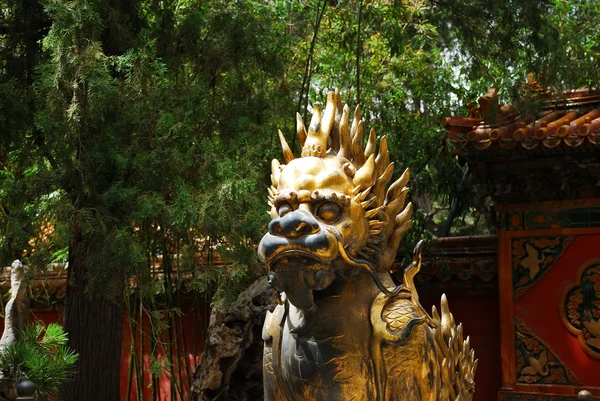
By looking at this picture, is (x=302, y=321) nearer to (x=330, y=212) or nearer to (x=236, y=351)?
(x=330, y=212)

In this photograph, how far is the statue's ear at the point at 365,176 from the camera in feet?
8.79

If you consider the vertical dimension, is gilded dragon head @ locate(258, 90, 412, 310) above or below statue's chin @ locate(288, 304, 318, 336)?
above

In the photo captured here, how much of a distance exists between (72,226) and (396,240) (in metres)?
2.33

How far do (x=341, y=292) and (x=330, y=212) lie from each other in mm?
249

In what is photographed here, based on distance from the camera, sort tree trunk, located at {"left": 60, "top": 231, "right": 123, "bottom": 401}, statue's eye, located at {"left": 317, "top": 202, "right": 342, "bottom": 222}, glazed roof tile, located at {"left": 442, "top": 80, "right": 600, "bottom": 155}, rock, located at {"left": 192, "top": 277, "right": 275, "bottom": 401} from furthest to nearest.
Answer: glazed roof tile, located at {"left": 442, "top": 80, "right": 600, "bottom": 155} → tree trunk, located at {"left": 60, "top": 231, "right": 123, "bottom": 401} → rock, located at {"left": 192, "top": 277, "right": 275, "bottom": 401} → statue's eye, located at {"left": 317, "top": 202, "right": 342, "bottom": 222}

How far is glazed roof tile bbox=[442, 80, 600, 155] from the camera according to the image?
20.1 ft

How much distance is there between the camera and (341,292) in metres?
2.65

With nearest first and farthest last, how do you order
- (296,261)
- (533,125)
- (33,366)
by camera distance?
(296,261) < (33,366) < (533,125)

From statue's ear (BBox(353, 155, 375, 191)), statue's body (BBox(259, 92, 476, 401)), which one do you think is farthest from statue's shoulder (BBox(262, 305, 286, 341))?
statue's ear (BBox(353, 155, 375, 191))

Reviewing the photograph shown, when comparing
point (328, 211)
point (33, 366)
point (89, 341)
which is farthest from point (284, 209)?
point (89, 341)

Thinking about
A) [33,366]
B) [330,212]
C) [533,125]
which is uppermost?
[533,125]

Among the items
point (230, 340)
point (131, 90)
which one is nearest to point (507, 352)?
point (230, 340)

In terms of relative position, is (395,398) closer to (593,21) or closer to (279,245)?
(279,245)

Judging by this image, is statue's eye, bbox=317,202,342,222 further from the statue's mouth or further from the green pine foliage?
the green pine foliage
